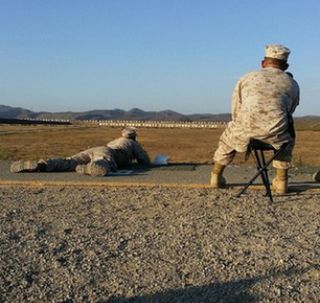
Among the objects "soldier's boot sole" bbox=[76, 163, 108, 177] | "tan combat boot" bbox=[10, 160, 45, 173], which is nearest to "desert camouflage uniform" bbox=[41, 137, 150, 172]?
"tan combat boot" bbox=[10, 160, 45, 173]

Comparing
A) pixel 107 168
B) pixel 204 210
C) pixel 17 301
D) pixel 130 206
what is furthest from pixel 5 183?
pixel 17 301

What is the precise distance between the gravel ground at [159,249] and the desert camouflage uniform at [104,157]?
263cm

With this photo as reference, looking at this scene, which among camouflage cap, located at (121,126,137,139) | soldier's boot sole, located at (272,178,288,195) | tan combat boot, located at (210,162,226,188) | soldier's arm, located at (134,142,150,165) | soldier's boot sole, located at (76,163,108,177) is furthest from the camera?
camouflage cap, located at (121,126,137,139)

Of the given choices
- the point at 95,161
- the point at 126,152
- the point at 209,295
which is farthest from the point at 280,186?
the point at 209,295

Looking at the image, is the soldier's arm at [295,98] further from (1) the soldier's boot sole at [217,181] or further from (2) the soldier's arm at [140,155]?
(2) the soldier's arm at [140,155]

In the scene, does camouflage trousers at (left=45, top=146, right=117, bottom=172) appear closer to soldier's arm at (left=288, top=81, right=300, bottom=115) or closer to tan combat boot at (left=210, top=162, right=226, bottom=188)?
tan combat boot at (left=210, top=162, right=226, bottom=188)

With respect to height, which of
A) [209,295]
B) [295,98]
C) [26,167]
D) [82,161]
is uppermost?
[295,98]

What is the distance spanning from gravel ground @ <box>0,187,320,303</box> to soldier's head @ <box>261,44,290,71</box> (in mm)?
1593

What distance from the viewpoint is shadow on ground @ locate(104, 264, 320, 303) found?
12.7 ft

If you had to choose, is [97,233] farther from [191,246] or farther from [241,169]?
[241,169]

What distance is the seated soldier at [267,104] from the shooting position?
7270mm

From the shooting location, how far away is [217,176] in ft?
26.9

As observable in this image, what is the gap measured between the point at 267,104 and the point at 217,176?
1356 mm

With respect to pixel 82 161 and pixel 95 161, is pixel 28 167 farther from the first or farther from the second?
pixel 95 161
